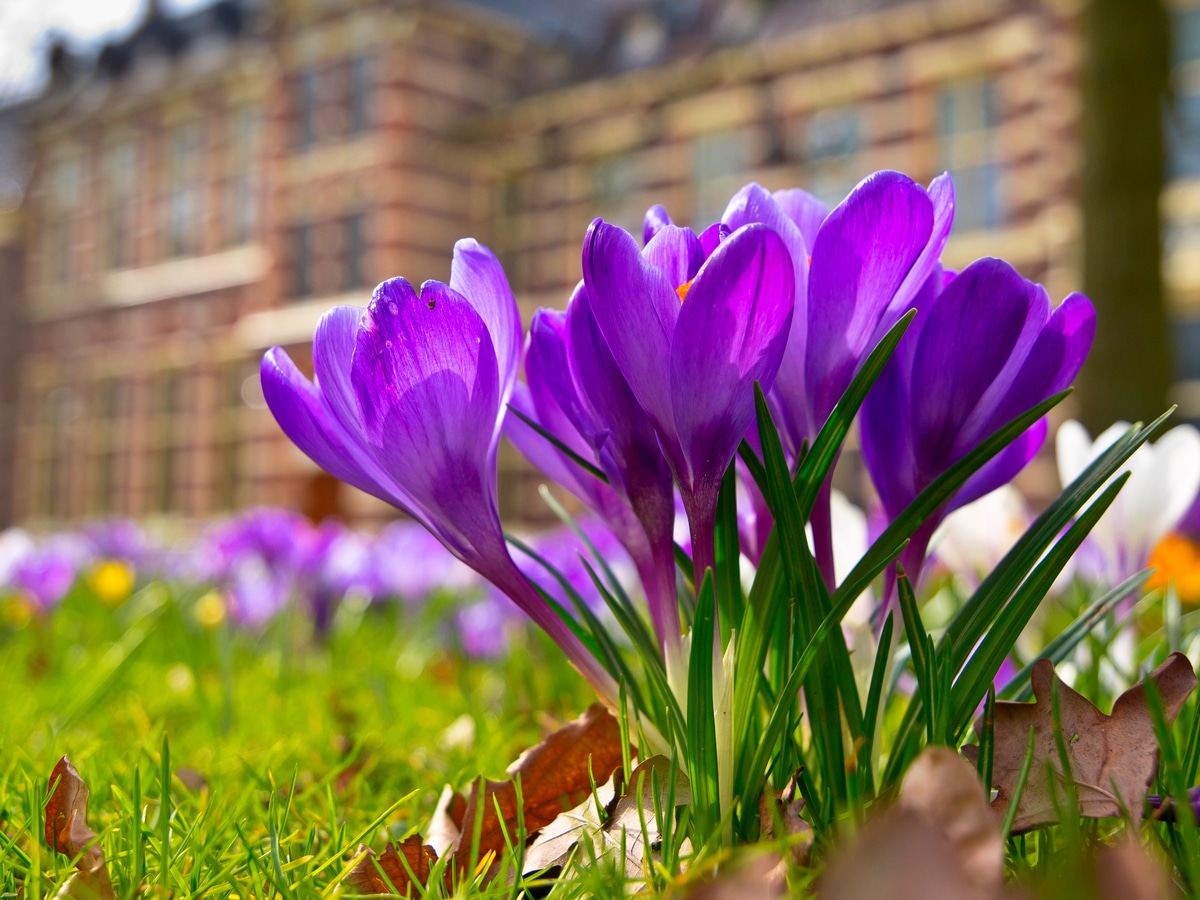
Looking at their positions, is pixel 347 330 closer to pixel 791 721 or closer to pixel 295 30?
pixel 791 721

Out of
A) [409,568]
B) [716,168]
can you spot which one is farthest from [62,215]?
[409,568]

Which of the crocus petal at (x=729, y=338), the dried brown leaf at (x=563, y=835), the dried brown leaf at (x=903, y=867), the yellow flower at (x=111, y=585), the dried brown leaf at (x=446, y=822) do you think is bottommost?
the yellow flower at (x=111, y=585)

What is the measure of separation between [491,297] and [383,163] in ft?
46.9

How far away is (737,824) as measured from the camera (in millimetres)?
608

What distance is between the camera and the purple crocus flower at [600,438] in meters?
0.60

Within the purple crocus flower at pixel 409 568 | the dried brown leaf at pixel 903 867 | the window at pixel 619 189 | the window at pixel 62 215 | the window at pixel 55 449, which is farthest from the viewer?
the window at pixel 62 215

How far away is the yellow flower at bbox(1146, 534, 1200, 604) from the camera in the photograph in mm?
1643

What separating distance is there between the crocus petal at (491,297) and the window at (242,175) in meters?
16.4

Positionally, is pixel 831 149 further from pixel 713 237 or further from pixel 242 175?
pixel 713 237

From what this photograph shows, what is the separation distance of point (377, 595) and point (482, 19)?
13.3 metres

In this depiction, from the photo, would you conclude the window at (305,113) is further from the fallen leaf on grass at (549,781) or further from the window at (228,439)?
the fallen leaf on grass at (549,781)

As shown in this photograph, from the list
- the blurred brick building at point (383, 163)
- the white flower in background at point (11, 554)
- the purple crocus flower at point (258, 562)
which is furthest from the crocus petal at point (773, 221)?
the blurred brick building at point (383, 163)

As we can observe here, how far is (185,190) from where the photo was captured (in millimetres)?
16969

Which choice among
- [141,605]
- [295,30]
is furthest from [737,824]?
[295,30]
